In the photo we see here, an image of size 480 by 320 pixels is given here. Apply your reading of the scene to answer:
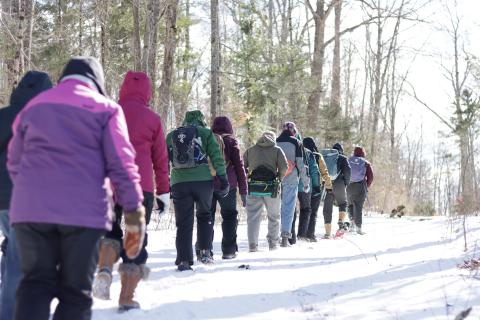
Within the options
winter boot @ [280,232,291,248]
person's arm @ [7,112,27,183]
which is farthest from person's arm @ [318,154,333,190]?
person's arm @ [7,112,27,183]

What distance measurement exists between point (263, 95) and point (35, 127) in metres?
17.4

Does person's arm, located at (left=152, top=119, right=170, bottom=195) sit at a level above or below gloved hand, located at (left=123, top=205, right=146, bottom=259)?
above

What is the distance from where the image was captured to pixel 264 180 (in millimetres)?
9445

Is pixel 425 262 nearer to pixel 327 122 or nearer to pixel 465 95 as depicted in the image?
pixel 327 122

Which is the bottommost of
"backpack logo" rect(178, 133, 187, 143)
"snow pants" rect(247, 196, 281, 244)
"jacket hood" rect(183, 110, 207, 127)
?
"snow pants" rect(247, 196, 281, 244)

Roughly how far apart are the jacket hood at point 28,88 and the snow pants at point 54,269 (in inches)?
62.1

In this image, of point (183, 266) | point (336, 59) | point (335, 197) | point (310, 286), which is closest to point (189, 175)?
point (183, 266)

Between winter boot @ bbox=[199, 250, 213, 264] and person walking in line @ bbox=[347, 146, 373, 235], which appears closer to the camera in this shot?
winter boot @ bbox=[199, 250, 213, 264]

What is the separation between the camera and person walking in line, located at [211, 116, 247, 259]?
842 centimetres

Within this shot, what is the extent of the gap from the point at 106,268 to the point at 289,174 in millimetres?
5769

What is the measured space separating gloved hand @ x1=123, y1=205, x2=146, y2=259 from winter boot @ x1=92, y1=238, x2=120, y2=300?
1.43 meters

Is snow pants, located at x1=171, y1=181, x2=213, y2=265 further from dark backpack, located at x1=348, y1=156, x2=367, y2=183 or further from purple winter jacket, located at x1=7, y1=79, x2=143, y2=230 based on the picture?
dark backpack, located at x1=348, y1=156, x2=367, y2=183

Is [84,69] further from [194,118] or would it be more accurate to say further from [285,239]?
[285,239]

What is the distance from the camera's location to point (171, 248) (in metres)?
9.34
